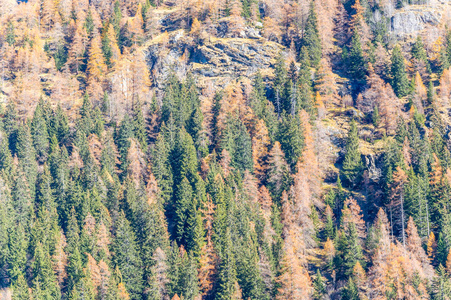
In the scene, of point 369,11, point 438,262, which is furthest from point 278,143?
point 369,11

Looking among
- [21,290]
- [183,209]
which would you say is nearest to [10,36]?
[183,209]

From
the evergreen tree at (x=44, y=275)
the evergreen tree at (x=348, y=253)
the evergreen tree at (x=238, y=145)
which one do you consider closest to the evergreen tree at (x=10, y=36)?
the evergreen tree at (x=238, y=145)

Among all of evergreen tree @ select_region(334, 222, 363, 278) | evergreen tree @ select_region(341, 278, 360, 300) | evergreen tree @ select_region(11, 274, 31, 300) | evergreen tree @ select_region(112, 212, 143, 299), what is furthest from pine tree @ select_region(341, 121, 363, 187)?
evergreen tree @ select_region(11, 274, 31, 300)

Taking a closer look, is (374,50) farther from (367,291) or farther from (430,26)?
(367,291)

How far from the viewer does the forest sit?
7362 cm

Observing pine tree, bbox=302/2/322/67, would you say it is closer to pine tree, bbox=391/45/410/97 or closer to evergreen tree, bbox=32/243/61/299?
pine tree, bbox=391/45/410/97

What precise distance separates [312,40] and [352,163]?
38.4 metres

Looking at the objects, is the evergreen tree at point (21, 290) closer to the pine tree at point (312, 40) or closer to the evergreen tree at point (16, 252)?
the evergreen tree at point (16, 252)

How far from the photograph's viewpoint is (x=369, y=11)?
131875mm

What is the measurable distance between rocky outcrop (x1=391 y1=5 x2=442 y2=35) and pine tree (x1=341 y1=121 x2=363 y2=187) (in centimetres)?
4478

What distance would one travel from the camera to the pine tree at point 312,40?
11862 cm

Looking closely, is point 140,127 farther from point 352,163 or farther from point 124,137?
point 352,163

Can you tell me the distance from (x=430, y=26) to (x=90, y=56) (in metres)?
77.4

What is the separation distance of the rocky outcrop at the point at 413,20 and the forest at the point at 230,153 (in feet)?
1.52
